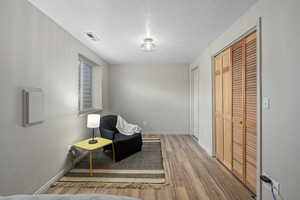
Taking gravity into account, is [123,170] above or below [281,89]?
below

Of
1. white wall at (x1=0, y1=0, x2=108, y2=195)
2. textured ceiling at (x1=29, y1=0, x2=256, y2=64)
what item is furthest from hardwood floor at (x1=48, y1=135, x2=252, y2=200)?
textured ceiling at (x1=29, y1=0, x2=256, y2=64)

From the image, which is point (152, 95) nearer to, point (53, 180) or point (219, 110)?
point (219, 110)

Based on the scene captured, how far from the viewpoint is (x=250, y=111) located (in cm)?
201

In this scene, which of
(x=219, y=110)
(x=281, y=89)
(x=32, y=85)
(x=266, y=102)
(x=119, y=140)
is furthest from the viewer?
(x=119, y=140)

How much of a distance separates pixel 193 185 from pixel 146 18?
2.46m

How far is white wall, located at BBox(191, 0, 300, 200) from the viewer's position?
129 centimetres

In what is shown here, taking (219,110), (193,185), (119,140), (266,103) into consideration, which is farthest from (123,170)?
(266,103)

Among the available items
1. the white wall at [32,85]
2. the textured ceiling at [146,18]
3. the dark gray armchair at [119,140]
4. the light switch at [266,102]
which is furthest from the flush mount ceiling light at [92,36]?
the light switch at [266,102]

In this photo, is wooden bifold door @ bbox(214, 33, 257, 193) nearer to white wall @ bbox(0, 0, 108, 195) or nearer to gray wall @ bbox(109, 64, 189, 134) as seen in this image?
gray wall @ bbox(109, 64, 189, 134)

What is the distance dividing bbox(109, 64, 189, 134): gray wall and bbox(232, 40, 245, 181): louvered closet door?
265 cm

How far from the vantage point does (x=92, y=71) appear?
4.23 m

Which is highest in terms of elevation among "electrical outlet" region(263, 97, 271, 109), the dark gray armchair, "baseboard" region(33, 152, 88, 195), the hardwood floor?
"electrical outlet" region(263, 97, 271, 109)

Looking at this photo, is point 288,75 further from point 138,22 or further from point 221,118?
point 138,22

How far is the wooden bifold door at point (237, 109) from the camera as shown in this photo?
1.99m
